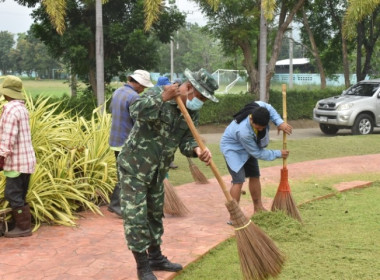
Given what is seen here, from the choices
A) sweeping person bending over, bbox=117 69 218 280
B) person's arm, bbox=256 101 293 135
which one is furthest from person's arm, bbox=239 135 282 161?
sweeping person bending over, bbox=117 69 218 280

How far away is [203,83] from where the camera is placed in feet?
12.0

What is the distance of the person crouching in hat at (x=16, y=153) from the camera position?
5.00 m

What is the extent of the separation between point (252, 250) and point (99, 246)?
1638 mm

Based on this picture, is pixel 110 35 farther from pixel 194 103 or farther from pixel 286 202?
pixel 194 103

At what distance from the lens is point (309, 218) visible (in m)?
6.09

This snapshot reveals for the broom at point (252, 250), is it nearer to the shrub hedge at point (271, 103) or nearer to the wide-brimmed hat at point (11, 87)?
the wide-brimmed hat at point (11, 87)

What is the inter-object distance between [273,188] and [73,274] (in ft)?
13.4

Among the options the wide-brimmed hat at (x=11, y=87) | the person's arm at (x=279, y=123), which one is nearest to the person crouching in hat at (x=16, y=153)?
the wide-brimmed hat at (x=11, y=87)

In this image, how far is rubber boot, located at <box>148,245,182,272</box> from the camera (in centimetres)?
426

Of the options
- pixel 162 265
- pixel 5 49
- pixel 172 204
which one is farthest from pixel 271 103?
pixel 5 49

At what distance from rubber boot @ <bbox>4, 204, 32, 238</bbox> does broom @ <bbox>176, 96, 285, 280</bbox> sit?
2.18 m

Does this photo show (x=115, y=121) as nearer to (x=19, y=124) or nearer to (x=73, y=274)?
(x=19, y=124)

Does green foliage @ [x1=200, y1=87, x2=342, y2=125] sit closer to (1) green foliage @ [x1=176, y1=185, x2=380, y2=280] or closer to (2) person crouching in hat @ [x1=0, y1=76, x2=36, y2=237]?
(1) green foliage @ [x1=176, y1=185, x2=380, y2=280]

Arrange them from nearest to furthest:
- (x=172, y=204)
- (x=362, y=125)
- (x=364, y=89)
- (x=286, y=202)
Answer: (x=286, y=202), (x=172, y=204), (x=362, y=125), (x=364, y=89)
